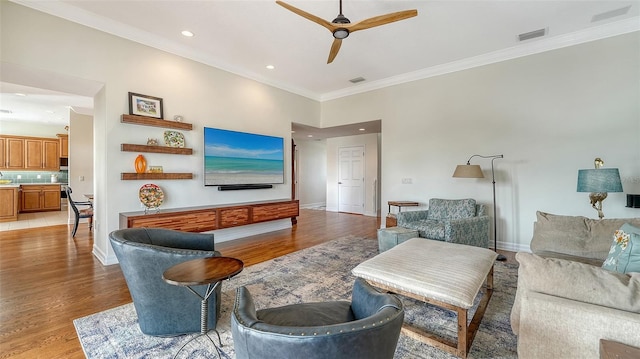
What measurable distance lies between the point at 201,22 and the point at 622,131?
5772 millimetres

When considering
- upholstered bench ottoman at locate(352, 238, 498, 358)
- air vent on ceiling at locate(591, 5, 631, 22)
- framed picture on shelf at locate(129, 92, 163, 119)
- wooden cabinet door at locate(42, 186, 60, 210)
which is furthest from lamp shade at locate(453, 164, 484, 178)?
wooden cabinet door at locate(42, 186, 60, 210)

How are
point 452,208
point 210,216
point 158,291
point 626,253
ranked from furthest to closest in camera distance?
point 452,208, point 210,216, point 158,291, point 626,253

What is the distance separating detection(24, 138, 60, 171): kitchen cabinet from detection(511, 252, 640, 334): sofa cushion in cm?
1241

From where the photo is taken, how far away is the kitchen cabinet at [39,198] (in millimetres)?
7914

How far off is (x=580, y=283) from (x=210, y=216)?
13.9 ft

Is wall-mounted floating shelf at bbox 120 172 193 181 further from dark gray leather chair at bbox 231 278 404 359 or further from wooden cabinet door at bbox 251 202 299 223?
dark gray leather chair at bbox 231 278 404 359

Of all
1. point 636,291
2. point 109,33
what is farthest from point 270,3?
point 636,291

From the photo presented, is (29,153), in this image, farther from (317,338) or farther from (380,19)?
(317,338)

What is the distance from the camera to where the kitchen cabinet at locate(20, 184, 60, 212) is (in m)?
7.91

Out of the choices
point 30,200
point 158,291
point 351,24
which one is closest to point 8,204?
point 30,200

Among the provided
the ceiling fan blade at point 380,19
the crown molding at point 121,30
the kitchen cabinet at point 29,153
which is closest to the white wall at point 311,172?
the crown molding at point 121,30

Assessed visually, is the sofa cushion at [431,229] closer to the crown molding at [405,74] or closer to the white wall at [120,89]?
the crown molding at [405,74]

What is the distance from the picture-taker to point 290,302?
2.51m

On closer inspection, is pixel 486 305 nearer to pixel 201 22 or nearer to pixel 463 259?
pixel 463 259
